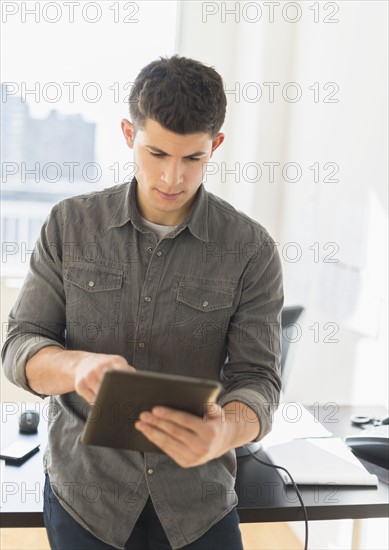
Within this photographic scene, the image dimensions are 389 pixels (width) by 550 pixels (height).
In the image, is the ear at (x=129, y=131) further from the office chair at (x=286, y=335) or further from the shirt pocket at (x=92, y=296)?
the office chair at (x=286, y=335)

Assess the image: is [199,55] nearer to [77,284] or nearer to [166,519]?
[77,284]

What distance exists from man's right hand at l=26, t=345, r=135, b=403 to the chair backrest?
0.82 metres

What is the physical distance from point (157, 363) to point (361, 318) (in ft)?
4.86

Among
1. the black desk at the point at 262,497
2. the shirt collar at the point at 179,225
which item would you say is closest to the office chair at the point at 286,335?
the black desk at the point at 262,497

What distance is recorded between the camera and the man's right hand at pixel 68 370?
1234 mm

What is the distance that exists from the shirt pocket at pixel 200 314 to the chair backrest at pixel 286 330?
53cm

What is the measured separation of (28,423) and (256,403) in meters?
0.66

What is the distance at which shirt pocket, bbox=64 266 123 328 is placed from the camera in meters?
1.53

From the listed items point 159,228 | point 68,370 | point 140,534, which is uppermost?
point 159,228

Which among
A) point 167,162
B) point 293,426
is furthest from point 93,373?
point 293,426

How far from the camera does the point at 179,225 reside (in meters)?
1.58

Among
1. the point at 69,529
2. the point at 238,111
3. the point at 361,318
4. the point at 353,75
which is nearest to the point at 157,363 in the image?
the point at 69,529

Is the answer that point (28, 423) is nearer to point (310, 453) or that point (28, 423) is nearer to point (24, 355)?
point (24, 355)

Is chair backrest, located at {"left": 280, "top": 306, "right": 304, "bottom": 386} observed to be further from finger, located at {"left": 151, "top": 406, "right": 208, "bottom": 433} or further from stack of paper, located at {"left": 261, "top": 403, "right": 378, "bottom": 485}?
finger, located at {"left": 151, "top": 406, "right": 208, "bottom": 433}
